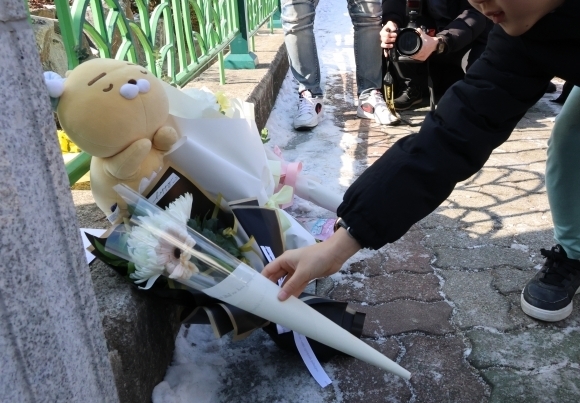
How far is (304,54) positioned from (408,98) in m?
0.81

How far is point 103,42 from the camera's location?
158 cm

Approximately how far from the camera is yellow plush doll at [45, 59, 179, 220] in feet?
3.93

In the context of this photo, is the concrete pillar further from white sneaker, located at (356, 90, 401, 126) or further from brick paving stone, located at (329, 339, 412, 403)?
white sneaker, located at (356, 90, 401, 126)

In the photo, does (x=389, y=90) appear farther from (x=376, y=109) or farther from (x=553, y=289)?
(x=553, y=289)

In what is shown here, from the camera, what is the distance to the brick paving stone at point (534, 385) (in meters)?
1.23

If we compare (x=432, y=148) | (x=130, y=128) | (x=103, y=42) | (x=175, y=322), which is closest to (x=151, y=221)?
(x=130, y=128)

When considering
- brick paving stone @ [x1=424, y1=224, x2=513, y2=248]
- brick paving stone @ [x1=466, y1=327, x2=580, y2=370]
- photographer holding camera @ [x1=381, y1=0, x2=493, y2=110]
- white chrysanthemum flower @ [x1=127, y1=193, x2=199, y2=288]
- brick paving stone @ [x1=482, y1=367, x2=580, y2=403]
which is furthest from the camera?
photographer holding camera @ [x1=381, y1=0, x2=493, y2=110]

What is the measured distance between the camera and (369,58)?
3.25 meters

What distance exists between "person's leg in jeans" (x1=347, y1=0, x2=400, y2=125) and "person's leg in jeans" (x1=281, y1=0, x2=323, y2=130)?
268 millimetres

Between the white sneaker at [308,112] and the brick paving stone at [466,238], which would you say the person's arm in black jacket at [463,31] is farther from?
the brick paving stone at [466,238]

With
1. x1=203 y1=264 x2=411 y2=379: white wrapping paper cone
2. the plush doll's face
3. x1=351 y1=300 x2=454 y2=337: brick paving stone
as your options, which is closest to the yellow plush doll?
the plush doll's face

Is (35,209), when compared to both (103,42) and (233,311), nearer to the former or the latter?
(233,311)

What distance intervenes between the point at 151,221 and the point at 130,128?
10.0 inches

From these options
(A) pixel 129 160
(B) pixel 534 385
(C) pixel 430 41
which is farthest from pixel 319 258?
(C) pixel 430 41
